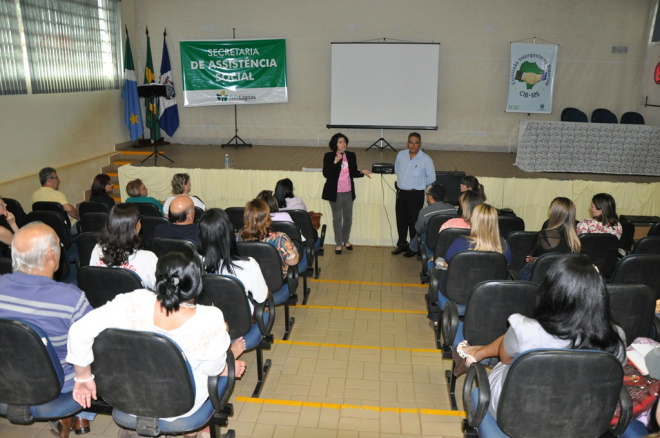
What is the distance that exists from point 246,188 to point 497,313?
4.65m

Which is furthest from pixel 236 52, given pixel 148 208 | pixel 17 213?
pixel 17 213

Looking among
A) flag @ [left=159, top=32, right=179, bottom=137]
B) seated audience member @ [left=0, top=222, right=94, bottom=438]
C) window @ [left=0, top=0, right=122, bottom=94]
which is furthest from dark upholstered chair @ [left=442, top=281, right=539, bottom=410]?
flag @ [left=159, top=32, right=179, bottom=137]

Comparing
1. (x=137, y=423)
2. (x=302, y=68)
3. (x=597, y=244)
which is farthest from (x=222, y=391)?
(x=302, y=68)

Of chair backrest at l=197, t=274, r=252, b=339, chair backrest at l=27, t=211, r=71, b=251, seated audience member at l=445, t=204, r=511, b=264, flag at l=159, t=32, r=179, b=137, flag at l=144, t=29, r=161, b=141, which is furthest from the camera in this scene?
flag at l=159, t=32, r=179, b=137

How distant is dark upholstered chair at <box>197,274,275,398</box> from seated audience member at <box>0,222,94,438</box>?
25.6 inches

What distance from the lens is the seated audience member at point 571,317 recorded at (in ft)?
6.64

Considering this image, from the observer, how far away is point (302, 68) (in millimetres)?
11336

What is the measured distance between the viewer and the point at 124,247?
3.10 metres

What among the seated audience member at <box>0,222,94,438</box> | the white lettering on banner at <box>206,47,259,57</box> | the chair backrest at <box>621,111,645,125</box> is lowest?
the seated audience member at <box>0,222,94,438</box>

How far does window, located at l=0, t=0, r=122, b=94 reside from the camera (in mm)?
7199

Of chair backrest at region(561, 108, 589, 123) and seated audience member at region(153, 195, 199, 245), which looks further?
chair backrest at region(561, 108, 589, 123)

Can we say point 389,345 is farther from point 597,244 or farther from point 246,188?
point 246,188

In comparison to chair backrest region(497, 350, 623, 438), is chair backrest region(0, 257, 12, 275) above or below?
above

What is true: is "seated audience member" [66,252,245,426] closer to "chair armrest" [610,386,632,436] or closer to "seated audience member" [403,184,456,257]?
"chair armrest" [610,386,632,436]
